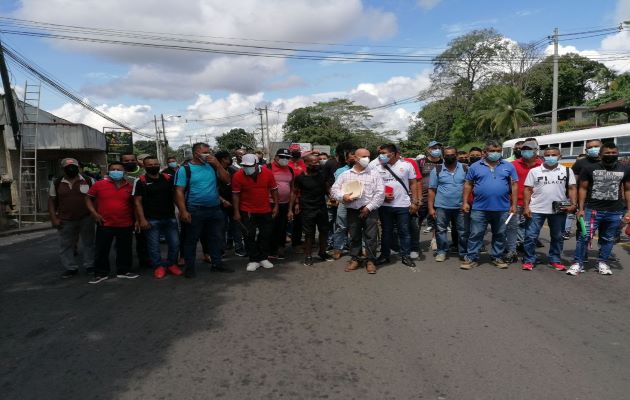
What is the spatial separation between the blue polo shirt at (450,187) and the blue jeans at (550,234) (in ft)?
3.39

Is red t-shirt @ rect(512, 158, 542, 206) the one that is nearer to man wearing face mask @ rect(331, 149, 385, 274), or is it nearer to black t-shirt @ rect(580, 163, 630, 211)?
black t-shirt @ rect(580, 163, 630, 211)

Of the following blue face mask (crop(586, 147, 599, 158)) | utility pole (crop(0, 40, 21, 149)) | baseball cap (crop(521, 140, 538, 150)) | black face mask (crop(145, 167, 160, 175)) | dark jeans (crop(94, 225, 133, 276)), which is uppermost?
utility pole (crop(0, 40, 21, 149))

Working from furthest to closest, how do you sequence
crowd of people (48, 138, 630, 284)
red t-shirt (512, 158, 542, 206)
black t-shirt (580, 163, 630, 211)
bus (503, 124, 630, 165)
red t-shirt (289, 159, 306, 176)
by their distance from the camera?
bus (503, 124, 630, 165)
red t-shirt (289, 159, 306, 176)
red t-shirt (512, 158, 542, 206)
crowd of people (48, 138, 630, 284)
black t-shirt (580, 163, 630, 211)

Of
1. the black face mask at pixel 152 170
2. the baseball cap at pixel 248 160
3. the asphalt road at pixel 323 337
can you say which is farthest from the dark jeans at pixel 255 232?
the black face mask at pixel 152 170

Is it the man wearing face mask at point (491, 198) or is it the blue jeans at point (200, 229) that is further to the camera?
the man wearing face mask at point (491, 198)

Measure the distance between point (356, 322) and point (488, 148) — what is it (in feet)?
11.3

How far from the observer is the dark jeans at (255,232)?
6.39 m

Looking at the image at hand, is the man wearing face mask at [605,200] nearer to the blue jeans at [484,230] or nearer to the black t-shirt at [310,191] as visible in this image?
the blue jeans at [484,230]

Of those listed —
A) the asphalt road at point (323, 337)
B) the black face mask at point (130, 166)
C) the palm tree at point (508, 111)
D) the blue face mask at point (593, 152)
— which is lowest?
the asphalt road at point (323, 337)

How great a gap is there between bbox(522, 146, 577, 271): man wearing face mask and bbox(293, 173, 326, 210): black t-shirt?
293cm

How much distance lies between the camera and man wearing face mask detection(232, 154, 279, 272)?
247 inches

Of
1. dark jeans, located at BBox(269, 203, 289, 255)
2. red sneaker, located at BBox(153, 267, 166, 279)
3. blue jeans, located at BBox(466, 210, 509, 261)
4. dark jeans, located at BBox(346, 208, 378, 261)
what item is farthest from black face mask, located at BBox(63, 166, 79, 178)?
blue jeans, located at BBox(466, 210, 509, 261)

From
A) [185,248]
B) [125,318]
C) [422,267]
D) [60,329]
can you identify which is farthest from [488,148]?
[60,329]

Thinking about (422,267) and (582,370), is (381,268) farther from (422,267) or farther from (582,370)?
(582,370)
